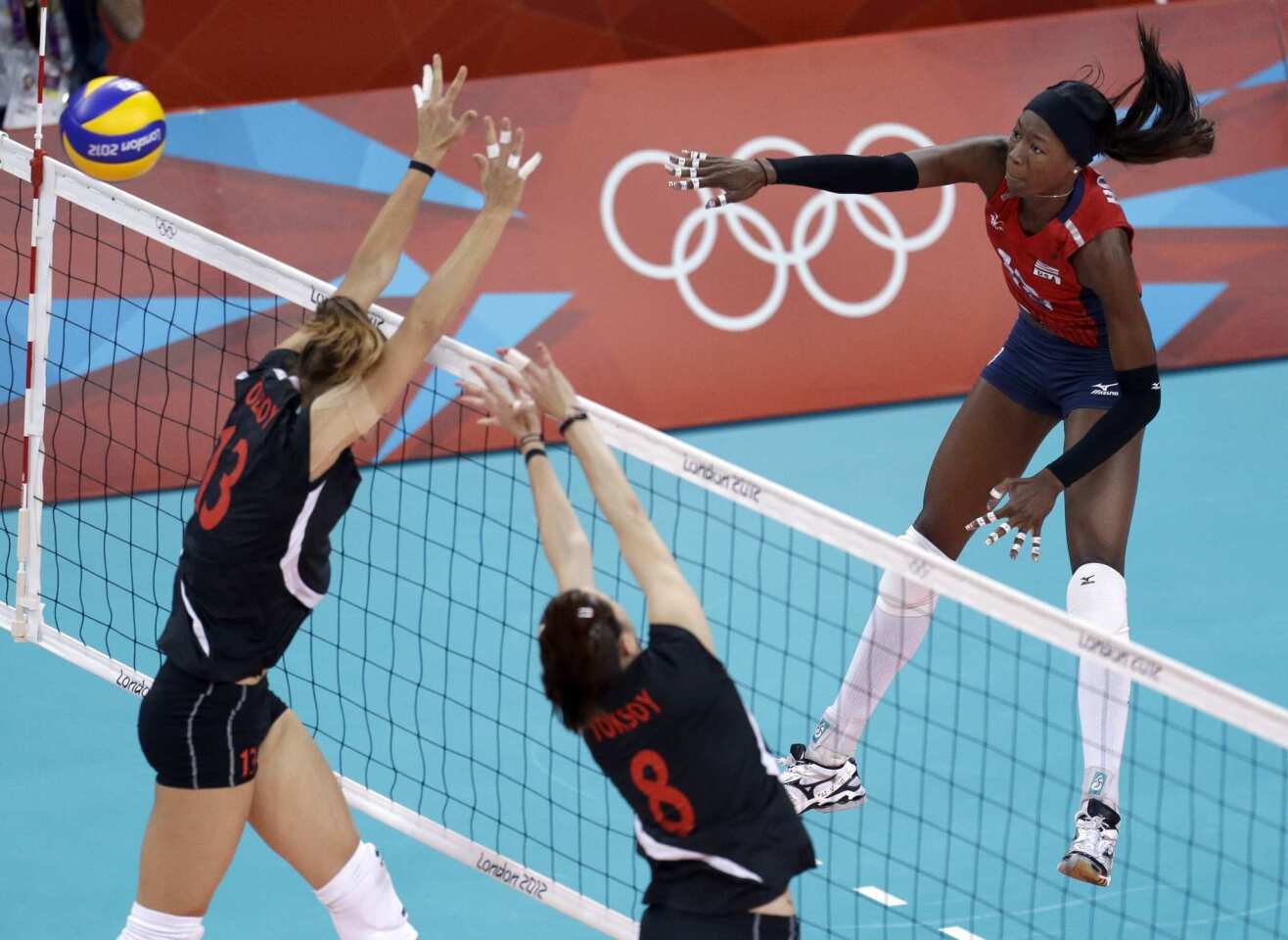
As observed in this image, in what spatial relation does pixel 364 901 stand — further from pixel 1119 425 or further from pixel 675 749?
pixel 1119 425

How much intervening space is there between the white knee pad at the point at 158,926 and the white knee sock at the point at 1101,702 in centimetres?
279

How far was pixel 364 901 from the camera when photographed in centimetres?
550

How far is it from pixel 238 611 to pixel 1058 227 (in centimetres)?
285

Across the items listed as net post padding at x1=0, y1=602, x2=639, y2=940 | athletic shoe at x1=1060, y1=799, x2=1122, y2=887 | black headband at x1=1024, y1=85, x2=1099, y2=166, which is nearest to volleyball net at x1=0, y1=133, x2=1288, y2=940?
net post padding at x1=0, y1=602, x2=639, y2=940

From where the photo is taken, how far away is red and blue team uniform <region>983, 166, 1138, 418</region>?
615 centimetres

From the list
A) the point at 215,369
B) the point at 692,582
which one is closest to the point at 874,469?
the point at 692,582

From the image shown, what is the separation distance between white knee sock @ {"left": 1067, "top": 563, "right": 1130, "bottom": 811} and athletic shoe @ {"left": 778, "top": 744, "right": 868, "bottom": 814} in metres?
0.83

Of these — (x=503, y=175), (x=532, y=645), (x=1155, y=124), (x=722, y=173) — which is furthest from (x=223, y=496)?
(x=532, y=645)

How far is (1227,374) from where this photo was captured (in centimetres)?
1183

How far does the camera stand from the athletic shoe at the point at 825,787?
6578 mm

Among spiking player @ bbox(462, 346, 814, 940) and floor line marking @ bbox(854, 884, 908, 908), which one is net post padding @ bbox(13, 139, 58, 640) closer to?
spiking player @ bbox(462, 346, 814, 940)

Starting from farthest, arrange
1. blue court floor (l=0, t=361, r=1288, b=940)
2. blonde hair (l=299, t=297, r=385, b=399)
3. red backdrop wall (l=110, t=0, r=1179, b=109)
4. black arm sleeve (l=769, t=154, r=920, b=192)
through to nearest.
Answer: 1. red backdrop wall (l=110, t=0, r=1179, b=109)
2. black arm sleeve (l=769, t=154, r=920, b=192)
3. blue court floor (l=0, t=361, r=1288, b=940)
4. blonde hair (l=299, t=297, r=385, b=399)

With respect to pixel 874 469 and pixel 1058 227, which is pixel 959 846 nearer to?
pixel 1058 227

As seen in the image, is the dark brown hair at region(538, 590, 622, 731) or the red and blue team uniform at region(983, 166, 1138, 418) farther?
the red and blue team uniform at region(983, 166, 1138, 418)
